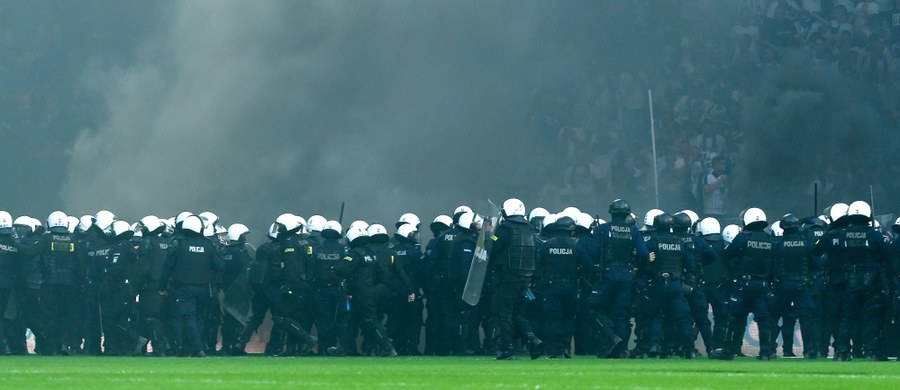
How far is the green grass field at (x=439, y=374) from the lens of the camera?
11.2 m

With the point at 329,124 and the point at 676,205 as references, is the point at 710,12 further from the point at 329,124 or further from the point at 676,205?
the point at 329,124

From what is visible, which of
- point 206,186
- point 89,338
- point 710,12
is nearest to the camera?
point 89,338

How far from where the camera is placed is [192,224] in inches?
718

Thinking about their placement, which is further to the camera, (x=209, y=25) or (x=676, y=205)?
(x=209, y=25)

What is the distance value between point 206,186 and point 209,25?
151 inches

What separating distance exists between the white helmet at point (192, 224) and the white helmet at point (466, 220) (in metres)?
3.11

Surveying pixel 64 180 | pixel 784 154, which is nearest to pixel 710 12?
pixel 784 154

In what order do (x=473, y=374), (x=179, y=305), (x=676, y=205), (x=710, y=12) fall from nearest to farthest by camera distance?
(x=473, y=374)
(x=179, y=305)
(x=676, y=205)
(x=710, y=12)

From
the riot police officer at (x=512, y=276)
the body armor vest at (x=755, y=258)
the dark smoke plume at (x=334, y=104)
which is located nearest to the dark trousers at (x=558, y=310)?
the riot police officer at (x=512, y=276)

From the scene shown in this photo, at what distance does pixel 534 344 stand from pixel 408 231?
3.85 metres

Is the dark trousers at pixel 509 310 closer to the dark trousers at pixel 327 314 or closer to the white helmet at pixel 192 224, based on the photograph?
the dark trousers at pixel 327 314

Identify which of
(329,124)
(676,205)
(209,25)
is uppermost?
(209,25)

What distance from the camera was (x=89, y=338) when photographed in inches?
766

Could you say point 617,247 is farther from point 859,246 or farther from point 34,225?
point 34,225
